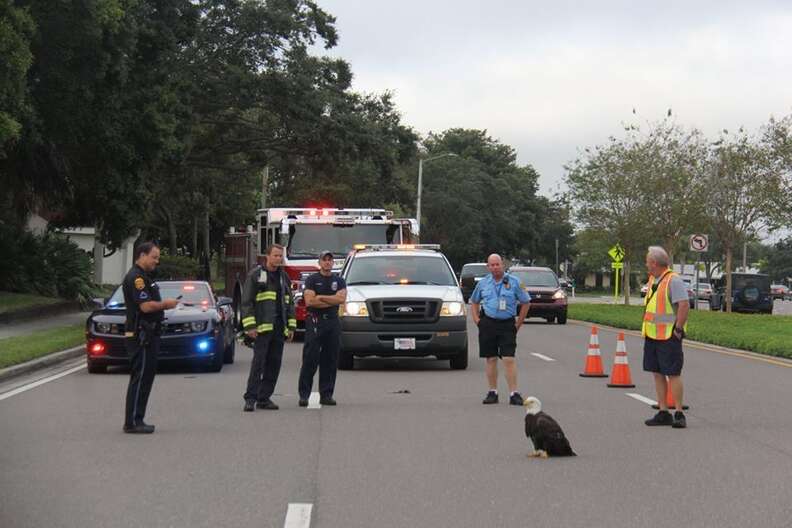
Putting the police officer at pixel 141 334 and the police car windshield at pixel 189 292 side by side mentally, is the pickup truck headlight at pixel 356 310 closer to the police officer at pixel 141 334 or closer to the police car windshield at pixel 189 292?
the police car windshield at pixel 189 292

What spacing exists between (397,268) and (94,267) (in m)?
32.5

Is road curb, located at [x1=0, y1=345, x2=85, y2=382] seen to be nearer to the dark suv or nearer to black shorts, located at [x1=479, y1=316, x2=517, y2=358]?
black shorts, located at [x1=479, y1=316, x2=517, y2=358]

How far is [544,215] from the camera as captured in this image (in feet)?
367

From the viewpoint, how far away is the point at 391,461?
31.7ft

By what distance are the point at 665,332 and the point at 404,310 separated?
6823mm

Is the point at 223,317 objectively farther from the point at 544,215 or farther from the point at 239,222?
the point at 544,215

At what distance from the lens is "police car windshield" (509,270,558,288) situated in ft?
116

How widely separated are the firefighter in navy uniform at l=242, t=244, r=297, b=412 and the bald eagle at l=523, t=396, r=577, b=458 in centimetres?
419

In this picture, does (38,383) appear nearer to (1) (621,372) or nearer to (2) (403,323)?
(2) (403,323)

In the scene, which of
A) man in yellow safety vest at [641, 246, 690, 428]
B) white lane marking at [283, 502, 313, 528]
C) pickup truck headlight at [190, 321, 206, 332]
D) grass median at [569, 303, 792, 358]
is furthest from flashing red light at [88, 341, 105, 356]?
grass median at [569, 303, 792, 358]

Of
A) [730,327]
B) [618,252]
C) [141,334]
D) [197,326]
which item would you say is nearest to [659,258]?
[141,334]

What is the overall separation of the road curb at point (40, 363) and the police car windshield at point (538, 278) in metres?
16.0

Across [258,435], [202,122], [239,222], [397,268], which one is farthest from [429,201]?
[258,435]

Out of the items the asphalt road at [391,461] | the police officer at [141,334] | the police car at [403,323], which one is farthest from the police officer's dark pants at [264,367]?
the police car at [403,323]
